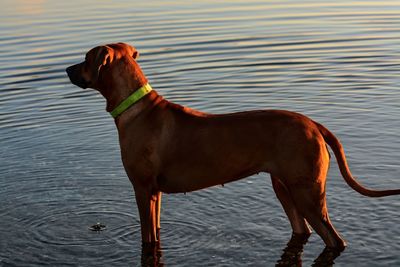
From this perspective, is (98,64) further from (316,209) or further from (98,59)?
(316,209)

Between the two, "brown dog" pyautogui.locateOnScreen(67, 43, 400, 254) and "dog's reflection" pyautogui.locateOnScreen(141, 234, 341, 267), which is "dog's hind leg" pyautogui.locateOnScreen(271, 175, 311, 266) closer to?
"dog's reflection" pyautogui.locateOnScreen(141, 234, 341, 267)

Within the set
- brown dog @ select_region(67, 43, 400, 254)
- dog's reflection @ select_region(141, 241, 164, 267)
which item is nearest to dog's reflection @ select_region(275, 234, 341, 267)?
brown dog @ select_region(67, 43, 400, 254)

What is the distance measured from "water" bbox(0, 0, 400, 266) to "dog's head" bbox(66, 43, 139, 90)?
66.6 inches

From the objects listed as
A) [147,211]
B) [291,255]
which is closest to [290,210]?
[291,255]

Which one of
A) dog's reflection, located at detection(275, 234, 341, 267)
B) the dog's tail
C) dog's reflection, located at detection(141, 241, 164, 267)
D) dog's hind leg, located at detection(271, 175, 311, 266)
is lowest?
dog's reflection, located at detection(141, 241, 164, 267)

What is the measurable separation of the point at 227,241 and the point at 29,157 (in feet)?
13.9

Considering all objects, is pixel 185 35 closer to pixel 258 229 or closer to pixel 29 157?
pixel 29 157

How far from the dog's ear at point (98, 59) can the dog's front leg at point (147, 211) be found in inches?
45.5

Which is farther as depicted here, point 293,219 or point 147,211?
point 293,219

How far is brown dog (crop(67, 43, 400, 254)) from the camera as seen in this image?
7.14m

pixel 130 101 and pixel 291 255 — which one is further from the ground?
pixel 130 101

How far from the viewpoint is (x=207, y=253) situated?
7680mm

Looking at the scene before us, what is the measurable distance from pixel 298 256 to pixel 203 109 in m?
6.11

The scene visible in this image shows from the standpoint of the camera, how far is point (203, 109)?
44.1 ft
